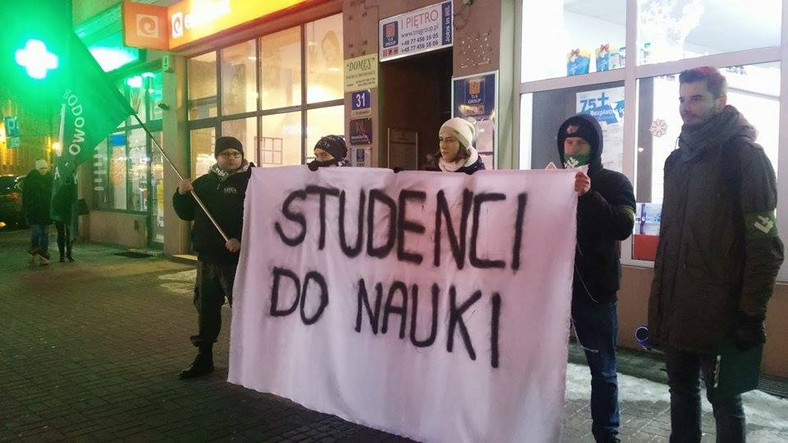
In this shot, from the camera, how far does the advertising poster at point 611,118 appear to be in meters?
6.36

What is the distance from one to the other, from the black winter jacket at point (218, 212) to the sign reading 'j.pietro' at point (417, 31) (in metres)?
3.37

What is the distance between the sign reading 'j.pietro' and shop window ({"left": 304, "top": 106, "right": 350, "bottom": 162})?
61.0 inches

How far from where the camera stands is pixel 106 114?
18.1 ft

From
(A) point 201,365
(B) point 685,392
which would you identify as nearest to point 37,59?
(A) point 201,365

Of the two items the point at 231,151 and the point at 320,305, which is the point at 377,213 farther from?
the point at 231,151

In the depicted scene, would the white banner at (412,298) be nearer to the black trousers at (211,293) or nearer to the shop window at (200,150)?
the black trousers at (211,293)

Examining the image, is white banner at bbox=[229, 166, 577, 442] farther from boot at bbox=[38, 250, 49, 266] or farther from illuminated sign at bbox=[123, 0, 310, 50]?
boot at bbox=[38, 250, 49, 266]

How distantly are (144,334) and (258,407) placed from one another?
9.15ft

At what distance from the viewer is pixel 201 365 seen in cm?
548

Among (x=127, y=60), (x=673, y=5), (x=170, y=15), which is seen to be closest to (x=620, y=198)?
(x=673, y=5)

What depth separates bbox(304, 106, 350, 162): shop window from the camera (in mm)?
9648

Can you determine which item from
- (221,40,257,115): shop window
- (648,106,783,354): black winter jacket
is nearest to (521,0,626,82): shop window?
(648,106,783,354): black winter jacket

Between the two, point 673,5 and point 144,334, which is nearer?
point 673,5

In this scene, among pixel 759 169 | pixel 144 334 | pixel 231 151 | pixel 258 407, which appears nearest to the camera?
pixel 759 169
